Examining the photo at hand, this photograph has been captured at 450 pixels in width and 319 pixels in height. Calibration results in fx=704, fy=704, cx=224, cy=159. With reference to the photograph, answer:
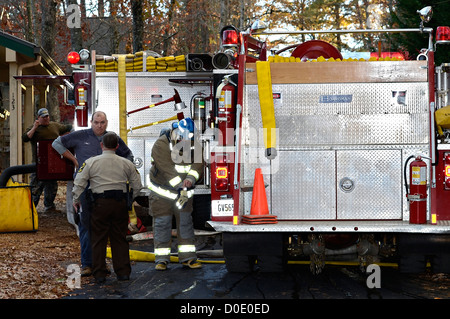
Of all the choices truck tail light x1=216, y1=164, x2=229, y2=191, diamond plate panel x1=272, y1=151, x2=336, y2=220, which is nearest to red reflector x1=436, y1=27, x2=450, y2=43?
diamond plate panel x1=272, y1=151, x2=336, y2=220

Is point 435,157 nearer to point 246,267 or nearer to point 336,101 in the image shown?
point 336,101

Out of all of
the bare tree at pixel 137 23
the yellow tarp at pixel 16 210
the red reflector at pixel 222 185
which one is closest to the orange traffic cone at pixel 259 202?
the red reflector at pixel 222 185

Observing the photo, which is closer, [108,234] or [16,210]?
[108,234]

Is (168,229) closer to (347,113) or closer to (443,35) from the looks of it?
(347,113)

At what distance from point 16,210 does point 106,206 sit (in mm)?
4338

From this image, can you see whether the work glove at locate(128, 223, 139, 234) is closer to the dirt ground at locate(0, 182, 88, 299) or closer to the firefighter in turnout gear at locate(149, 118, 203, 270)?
the dirt ground at locate(0, 182, 88, 299)

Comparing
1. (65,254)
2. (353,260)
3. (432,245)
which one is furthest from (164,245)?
(432,245)

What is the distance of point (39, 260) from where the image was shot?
9.20m

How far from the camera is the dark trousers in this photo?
7.86 m

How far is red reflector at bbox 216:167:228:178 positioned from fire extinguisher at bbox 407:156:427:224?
1.93m

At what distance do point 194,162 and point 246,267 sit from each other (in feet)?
6.14

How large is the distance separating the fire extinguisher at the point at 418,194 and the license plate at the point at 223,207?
1.86 meters

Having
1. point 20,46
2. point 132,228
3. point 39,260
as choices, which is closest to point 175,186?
point 39,260

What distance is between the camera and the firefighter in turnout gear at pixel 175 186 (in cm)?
880
